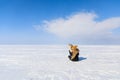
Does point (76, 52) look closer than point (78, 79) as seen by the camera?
No

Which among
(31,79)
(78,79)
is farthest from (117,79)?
(31,79)

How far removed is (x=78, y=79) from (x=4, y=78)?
10.6 ft

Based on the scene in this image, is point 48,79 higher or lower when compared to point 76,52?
lower

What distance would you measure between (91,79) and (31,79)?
2543 mm

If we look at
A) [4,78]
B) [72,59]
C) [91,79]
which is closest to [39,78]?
[4,78]

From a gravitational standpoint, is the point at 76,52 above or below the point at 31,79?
above

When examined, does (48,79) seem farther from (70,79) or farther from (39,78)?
(70,79)

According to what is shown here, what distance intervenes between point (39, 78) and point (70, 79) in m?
1.34

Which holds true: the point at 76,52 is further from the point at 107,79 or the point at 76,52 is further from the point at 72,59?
the point at 107,79

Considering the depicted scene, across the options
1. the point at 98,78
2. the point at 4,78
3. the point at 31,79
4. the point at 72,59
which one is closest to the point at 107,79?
the point at 98,78

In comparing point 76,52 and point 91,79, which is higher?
point 76,52

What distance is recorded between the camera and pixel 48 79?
6738 millimetres

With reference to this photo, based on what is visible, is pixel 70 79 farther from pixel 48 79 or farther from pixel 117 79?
pixel 117 79

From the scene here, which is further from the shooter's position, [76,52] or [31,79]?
[76,52]
